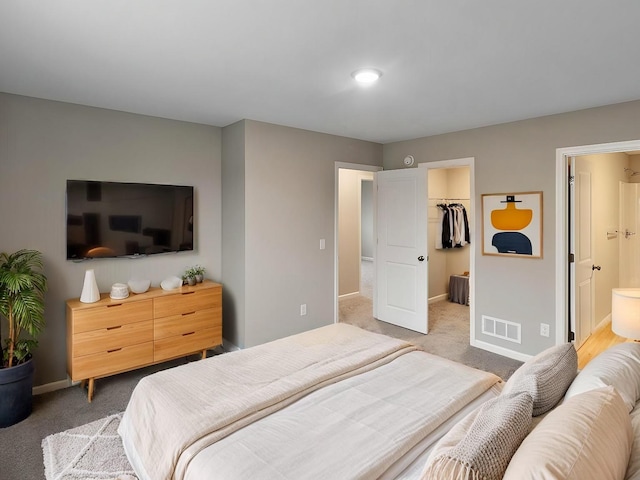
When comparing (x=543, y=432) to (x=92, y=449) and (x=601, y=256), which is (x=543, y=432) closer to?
(x=92, y=449)

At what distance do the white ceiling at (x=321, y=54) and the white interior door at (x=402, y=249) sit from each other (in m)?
1.35

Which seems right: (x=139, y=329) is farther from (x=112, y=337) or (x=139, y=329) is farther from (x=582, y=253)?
(x=582, y=253)

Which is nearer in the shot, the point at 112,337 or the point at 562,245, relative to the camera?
the point at 112,337

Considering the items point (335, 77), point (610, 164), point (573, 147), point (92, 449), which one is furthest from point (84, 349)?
point (610, 164)

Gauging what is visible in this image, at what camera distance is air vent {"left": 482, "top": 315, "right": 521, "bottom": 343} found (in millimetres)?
3951

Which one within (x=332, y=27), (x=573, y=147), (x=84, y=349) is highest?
(x=332, y=27)

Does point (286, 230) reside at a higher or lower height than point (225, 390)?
higher

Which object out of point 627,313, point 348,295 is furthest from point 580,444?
point 348,295

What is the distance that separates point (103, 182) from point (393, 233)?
11.0 feet

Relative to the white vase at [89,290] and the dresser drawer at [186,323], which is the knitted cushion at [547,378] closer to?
the dresser drawer at [186,323]

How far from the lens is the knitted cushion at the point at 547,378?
149 cm

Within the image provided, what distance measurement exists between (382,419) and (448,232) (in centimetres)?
514

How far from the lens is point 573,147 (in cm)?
349

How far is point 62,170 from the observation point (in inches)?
128
